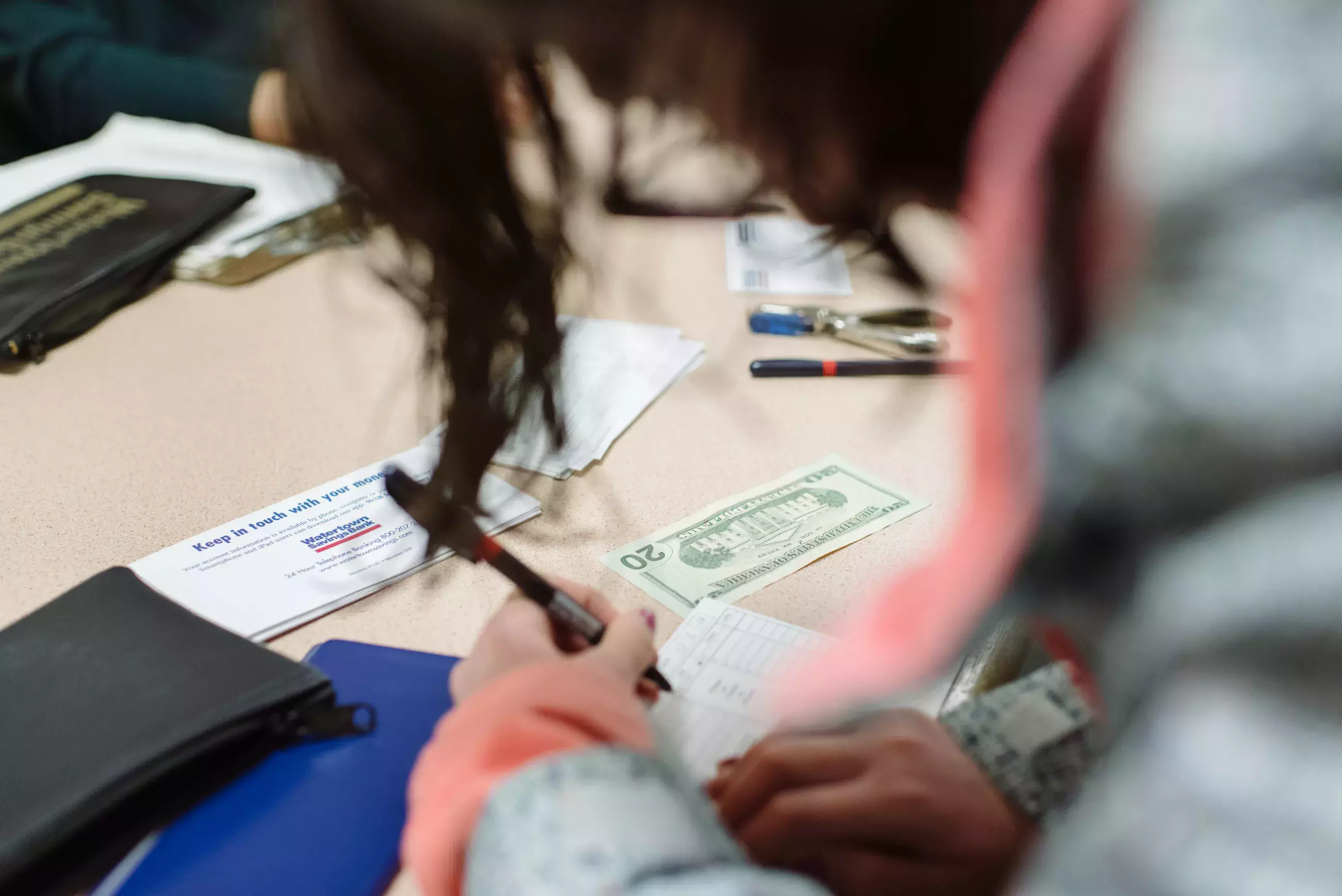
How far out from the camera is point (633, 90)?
0.37 m

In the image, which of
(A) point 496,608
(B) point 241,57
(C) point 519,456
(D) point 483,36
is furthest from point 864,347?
(B) point 241,57

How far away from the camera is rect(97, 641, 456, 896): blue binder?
17.0 inches

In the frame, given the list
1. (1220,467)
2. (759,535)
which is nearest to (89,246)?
(759,535)

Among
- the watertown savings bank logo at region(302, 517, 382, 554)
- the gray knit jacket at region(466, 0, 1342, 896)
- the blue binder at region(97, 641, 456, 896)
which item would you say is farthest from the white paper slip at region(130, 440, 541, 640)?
the gray knit jacket at region(466, 0, 1342, 896)

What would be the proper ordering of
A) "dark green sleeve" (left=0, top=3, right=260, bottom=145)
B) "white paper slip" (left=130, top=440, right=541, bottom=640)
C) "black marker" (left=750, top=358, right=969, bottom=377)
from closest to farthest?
"white paper slip" (left=130, top=440, right=541, bottom=640) < "black marker" (left=750, top=358, right=969, bottom=377) < "dark green sleeve" (left=0, top=3, right=260, bottom=145)

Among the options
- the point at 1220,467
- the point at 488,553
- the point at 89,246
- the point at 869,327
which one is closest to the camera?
the point at 1220,467

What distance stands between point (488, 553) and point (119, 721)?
22 centimetres

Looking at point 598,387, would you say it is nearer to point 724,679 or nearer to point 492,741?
point 724,679

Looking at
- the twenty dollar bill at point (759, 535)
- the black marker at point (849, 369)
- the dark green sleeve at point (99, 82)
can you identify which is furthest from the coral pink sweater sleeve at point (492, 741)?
the dark green sleeve at point (99, 82)

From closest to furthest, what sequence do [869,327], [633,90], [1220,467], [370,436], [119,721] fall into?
[1220,467]
[633,90]
[119,721]
[370,436]
[869,327]

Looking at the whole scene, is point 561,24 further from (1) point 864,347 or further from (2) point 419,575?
(1) point 864,347

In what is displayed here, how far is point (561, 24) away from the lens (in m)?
0.34

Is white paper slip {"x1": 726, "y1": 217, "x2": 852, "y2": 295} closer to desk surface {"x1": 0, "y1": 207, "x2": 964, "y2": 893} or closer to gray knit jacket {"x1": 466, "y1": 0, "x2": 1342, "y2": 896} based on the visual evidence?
desk surface {"x1": 0, "y1": 207, "x2": 964, "y2": 893}

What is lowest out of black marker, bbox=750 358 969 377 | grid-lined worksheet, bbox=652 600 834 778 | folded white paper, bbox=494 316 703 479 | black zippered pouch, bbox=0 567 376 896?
black zippered pouch, bbox=0 567 376 896
